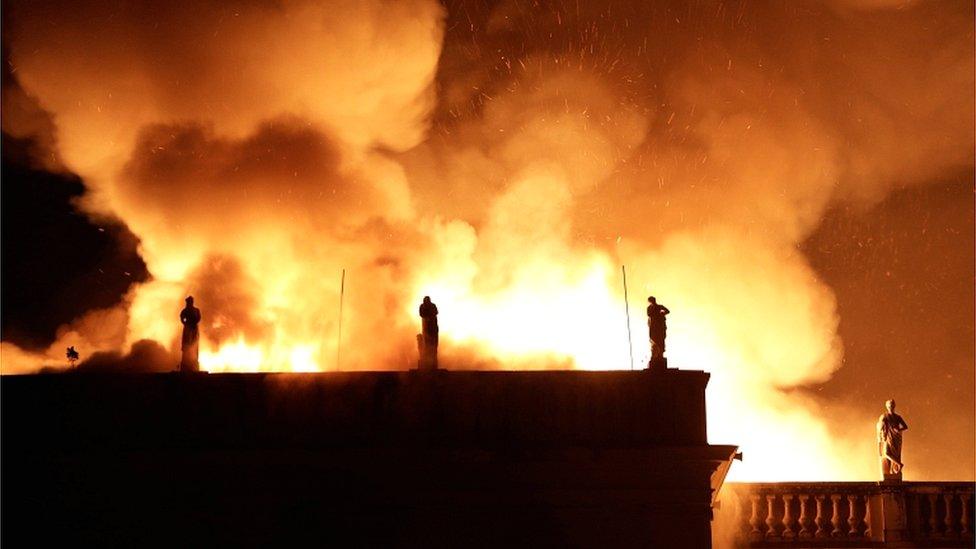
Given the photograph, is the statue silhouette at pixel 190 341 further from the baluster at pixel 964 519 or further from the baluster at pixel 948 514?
the baluster at pixel 964 519

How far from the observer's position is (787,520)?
1834cm

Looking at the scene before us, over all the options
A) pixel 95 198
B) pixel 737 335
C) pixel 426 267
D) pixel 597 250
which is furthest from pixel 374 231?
pixel 737 335

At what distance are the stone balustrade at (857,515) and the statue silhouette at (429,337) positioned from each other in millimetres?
5966

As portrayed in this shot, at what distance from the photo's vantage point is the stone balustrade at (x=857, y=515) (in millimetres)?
18094

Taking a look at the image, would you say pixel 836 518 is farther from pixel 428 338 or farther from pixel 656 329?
pixel 428 338

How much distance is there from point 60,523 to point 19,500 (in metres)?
0.89

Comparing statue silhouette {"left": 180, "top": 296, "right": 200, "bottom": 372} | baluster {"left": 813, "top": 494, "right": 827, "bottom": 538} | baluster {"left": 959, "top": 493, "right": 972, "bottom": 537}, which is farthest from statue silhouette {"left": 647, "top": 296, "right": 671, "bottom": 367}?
statue silhouette {"left": 180, "top": 296, "right": 200, "bottom": 372}

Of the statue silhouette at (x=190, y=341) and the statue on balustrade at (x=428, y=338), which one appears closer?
the statue on balustrade at (x=428, y=338)

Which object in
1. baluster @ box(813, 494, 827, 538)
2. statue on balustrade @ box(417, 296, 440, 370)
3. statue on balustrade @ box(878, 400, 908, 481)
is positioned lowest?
baluster @ box(813, 494, 827, 538)

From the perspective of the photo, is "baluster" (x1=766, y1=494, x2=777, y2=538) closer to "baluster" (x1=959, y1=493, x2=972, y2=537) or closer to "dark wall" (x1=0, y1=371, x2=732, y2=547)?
"dark wall" (x1=0, y1=371, x2=732, y2=547)

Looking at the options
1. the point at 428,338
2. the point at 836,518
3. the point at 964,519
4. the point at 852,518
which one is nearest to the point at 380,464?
the point at 428,338

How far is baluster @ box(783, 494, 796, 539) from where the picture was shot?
720 inches

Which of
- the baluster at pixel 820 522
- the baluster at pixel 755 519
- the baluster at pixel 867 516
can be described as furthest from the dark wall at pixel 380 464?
the baluster at pixel 867 516

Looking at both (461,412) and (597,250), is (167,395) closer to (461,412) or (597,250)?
(461,412)
